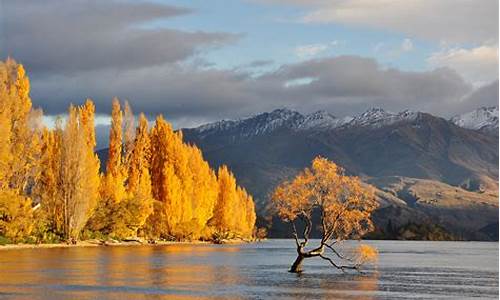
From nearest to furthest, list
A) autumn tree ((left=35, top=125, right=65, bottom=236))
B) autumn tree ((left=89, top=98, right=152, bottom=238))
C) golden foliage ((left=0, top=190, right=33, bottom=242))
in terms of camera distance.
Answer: golden foliage ((left=0, top=190, right=33, bottom=242)) < autumn tree ((left=35, top=125, right=65, bottom=236)) < autumn tree ((left=89, top=98, right=152, bottom=238))

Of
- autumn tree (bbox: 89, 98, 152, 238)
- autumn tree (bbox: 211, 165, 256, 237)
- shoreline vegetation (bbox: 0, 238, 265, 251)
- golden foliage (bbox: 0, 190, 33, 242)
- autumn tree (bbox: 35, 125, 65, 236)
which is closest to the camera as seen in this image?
golden foliage (bbox: 0, 190, 33, 242)

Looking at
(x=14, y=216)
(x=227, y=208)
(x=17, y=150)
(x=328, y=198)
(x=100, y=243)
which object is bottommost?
(x=100, y=243)

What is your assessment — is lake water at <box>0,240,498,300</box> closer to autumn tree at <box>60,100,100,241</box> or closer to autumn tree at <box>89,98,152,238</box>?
autumn tree at <box>60,100,100,241</box>

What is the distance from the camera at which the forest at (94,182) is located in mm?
95938

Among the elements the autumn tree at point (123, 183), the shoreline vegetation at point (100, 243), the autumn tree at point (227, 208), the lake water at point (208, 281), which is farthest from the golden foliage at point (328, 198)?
the autumn tree at point (227, 208)

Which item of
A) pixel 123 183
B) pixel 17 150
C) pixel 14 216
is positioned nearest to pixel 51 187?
pixel 17 150

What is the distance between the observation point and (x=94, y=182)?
355ft

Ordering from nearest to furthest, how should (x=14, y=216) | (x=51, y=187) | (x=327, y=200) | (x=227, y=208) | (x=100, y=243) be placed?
(x=327, y=200), (x=14, y=216), (x=51, y=187), (x=100, y=243), (x=227, y=208)

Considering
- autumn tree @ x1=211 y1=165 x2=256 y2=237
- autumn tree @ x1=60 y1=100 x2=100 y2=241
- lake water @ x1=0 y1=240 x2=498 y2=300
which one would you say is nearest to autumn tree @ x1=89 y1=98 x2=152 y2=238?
autumn tree @ x1=60 y1=100 x2=100 y2=241

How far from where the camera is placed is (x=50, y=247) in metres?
98.5

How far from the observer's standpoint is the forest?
9594 cm

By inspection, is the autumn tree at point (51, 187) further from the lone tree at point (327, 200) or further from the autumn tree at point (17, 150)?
the lone tree at point (327, 200)

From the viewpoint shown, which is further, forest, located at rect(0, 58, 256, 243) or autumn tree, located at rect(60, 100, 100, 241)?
autumn tree, located at rect(60, 100, 100, 241)

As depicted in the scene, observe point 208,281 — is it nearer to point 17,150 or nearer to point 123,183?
point 17,150
